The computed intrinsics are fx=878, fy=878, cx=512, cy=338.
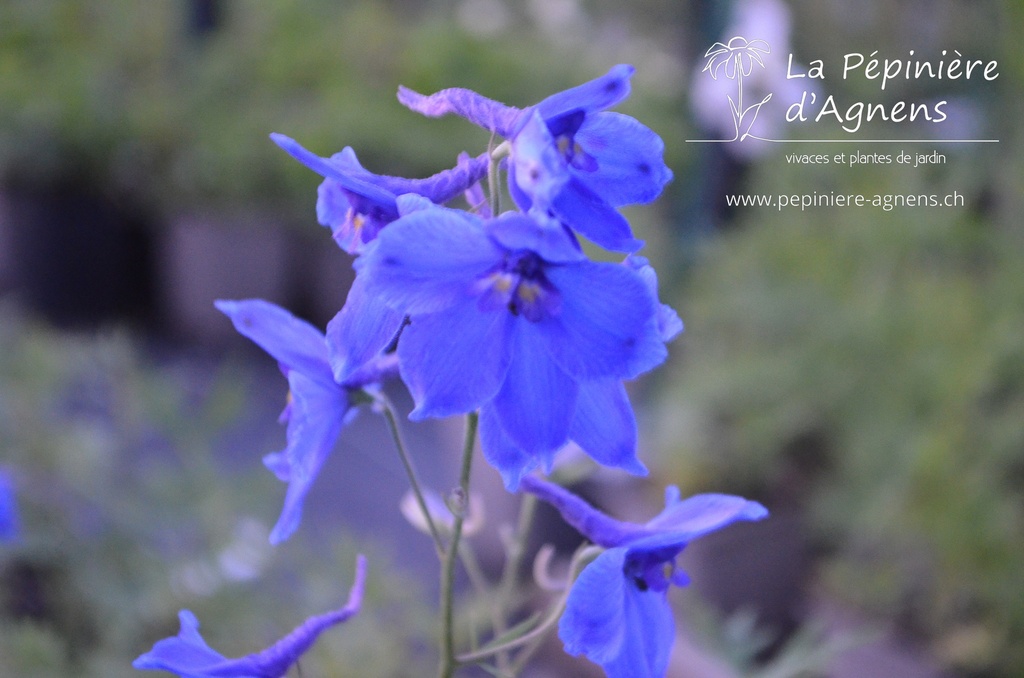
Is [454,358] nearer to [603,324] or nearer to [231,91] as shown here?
[603,324]

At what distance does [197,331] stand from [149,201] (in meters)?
0.45

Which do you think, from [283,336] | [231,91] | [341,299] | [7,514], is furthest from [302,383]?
[231,91]

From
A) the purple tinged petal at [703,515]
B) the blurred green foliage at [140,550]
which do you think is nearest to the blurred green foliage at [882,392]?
the blurred green foliage at [140,550]

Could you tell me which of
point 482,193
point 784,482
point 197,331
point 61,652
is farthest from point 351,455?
point 482,193

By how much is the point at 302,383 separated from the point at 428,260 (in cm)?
13

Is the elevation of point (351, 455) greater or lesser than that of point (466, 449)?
lesser

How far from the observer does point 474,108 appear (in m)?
0.37

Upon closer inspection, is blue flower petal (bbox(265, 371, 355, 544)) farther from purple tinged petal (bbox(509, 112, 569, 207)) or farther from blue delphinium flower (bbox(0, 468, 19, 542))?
blue delphinium flower (bbox(0, 468, 19, 542))

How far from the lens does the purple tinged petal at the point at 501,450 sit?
37 centimetres

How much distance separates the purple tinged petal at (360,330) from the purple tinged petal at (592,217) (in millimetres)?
81

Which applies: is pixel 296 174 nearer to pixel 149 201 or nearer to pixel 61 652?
pixel 149 201

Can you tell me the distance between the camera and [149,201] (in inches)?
102

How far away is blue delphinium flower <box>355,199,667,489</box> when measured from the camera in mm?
330

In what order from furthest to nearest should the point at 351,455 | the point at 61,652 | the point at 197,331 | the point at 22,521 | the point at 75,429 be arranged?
the point at 197,331, the point at 351,455, the point at 75,429, the point at 22,521, the point at 61,652
